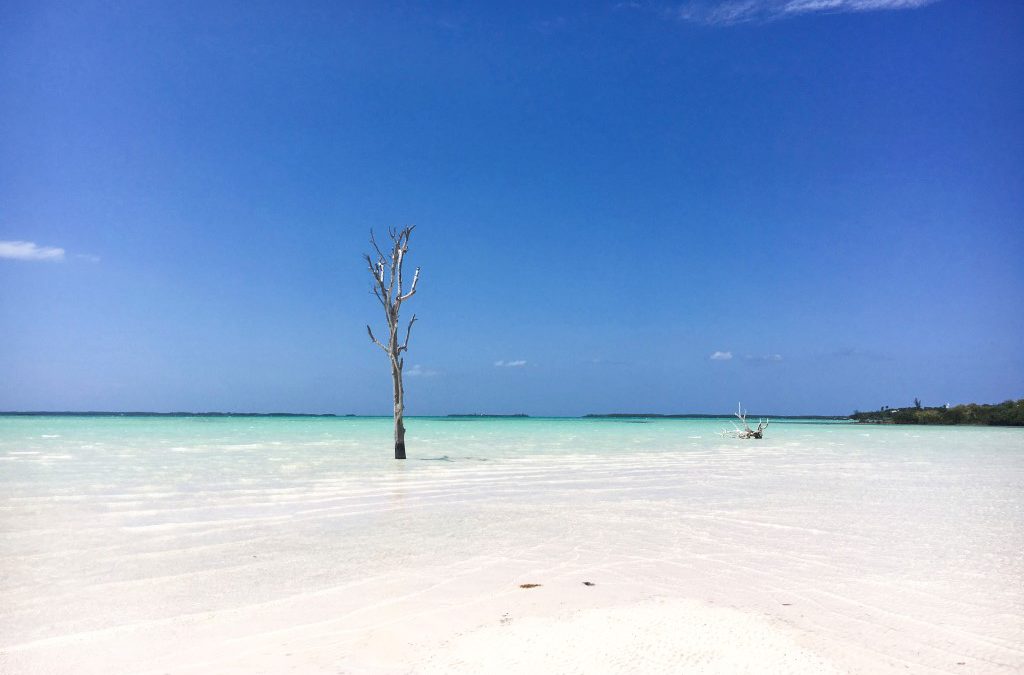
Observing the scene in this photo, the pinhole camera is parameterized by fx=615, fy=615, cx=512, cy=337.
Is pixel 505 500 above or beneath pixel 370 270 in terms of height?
beneath

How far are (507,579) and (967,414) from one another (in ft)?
234

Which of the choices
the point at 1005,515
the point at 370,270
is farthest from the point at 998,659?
the point at 370,270

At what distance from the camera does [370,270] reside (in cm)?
1798

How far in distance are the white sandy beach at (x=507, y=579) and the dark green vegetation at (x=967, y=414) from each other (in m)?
57.6

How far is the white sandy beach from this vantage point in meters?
3.49

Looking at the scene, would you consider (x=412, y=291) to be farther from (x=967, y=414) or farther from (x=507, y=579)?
(x=967, y=414)

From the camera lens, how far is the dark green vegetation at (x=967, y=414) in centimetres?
5569

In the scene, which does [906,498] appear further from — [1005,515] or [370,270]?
[370,270]

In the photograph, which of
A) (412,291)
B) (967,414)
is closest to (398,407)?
(412,291)

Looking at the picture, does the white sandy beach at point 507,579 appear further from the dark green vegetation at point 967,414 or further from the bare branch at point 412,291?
the dark green vegetation at point 967,414

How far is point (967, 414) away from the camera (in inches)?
2373

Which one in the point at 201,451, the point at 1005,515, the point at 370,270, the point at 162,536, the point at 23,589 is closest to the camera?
the point at 23,589

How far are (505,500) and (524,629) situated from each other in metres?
5.90

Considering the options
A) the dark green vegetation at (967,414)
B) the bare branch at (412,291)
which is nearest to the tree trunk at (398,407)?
the bare branch at (412,291)
